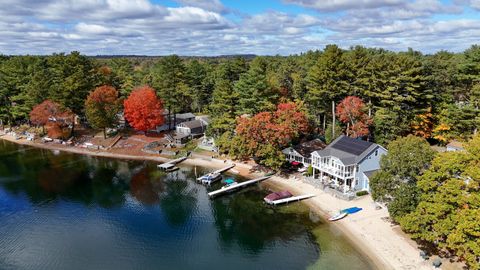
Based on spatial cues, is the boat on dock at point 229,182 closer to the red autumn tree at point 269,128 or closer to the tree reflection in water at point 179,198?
the tree reflection in water at point 179,198

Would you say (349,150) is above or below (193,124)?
above

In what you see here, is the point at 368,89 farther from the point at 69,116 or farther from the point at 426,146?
the point at 69,116

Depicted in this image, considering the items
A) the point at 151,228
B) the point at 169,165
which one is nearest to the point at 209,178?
the point at 169,165

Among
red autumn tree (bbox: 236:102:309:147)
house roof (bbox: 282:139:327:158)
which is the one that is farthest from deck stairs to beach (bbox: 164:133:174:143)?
house roof (bbox: 282:139:327:158)

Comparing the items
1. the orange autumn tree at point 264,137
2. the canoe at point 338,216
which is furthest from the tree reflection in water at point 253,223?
the orange autumn tree at point 264,137

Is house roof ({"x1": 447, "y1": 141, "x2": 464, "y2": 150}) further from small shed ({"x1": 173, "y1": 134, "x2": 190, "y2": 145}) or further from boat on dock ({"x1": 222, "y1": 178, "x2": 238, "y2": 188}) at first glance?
small shed ({"x1": 173, "y1": 134, "x2": 190, "y2": 145})

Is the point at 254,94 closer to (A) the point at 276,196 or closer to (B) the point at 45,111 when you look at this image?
(A) the point at 276,196
